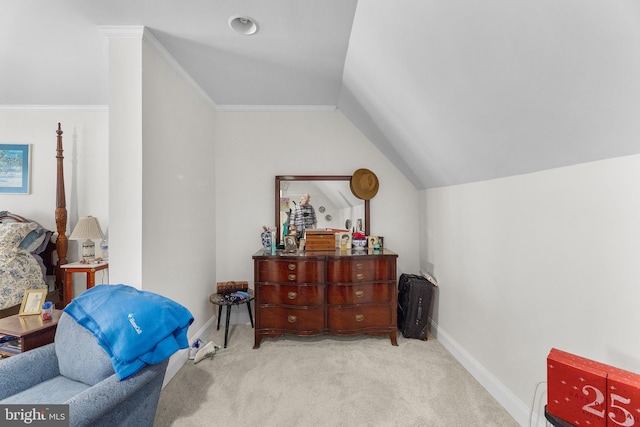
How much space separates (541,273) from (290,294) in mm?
1895

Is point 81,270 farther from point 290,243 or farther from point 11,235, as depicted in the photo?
point 290,243

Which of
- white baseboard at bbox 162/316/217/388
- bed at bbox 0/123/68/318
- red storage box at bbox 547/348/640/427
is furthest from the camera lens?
bed at bbox 0/123/68/318

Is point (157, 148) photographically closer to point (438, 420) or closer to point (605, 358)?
point (438, 420)

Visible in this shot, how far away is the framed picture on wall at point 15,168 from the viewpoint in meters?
3.01

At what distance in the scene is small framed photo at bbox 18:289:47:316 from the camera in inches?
74.7

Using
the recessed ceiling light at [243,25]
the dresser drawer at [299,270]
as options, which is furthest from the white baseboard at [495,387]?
the recessed ceiling light at [243,25]

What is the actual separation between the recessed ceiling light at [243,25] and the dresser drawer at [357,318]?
7.62 ft

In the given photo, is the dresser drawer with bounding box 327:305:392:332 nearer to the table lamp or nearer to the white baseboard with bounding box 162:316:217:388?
the white baseboard with bounding box 162:316:217:388

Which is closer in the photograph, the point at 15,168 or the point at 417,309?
the point at 417,309

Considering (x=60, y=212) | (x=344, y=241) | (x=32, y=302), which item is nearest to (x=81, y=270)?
(x=32, y=302)

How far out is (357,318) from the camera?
266 centimetres

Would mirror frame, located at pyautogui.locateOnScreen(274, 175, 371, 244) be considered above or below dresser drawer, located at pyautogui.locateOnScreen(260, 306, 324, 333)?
above

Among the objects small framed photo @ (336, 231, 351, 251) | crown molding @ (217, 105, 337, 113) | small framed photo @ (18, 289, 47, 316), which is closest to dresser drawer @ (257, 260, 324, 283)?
small framed photo @ (336, 231, 351, 251)

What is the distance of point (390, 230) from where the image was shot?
130 inches
